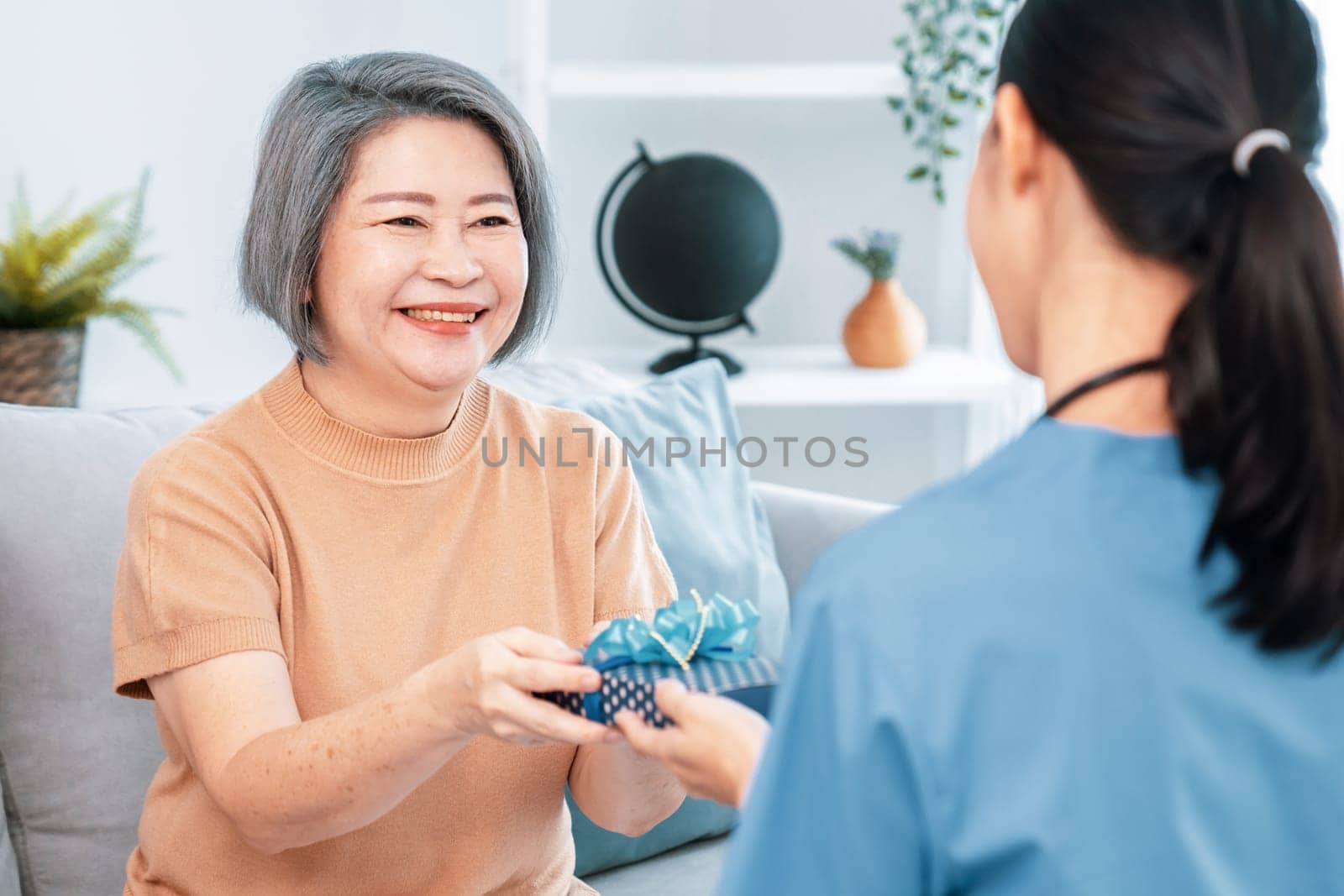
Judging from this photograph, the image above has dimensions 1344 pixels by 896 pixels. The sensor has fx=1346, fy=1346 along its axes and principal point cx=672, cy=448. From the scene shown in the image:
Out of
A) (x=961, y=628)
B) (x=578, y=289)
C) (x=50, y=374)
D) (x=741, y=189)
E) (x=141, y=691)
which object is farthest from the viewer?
(x=578, y=289)

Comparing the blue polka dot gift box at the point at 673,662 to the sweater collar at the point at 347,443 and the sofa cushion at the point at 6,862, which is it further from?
the sofa cushion at the point at 6,862

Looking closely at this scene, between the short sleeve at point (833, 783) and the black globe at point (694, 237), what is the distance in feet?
6.20

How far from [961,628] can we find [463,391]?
821 mm

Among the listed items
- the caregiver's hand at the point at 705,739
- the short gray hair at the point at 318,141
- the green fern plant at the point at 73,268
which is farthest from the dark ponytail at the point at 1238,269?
the green fern plant at the point at 73,268

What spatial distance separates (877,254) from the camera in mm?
2668

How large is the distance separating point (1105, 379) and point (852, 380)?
1.90 metres

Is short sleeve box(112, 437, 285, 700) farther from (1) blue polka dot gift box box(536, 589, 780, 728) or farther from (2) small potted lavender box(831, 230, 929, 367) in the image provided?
(2) small potted lavender box(831, 230, 929, 367)

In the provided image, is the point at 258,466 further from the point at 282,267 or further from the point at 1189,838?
the point at 1189,838

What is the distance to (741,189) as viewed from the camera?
8.31ft

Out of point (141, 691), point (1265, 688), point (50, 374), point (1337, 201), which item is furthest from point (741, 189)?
point (1265, 688)

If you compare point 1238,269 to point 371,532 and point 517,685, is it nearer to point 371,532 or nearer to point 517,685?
point 517,685

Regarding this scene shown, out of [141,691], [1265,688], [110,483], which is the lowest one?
[141,691]

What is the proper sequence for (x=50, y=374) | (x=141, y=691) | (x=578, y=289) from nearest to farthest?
(x=141, y=691) → (x=50, y=374) → (x=578, y=289)

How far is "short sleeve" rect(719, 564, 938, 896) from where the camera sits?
0.65 m
